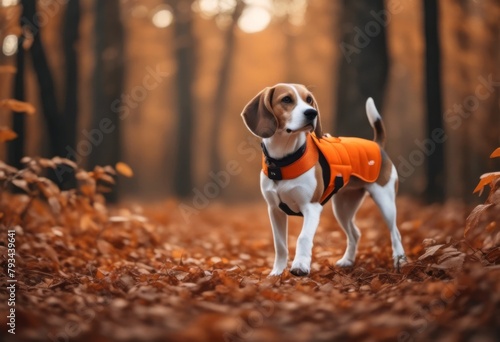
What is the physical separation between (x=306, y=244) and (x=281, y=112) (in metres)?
1.20

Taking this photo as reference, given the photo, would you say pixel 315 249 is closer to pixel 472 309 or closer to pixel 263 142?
pixel 263 142

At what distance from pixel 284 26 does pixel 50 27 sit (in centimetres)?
1123

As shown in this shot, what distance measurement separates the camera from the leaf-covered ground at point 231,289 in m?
2.75

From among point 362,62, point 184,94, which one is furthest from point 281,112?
point 184,94

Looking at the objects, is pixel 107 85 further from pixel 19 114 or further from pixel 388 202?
Result: pixel 388 202

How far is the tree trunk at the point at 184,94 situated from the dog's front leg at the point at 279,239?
46.8ft

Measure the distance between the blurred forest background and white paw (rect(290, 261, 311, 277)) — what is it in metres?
1.89

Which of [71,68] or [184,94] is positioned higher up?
[71,68]

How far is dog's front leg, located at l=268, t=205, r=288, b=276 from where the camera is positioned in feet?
16.3

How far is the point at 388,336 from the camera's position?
104 inches

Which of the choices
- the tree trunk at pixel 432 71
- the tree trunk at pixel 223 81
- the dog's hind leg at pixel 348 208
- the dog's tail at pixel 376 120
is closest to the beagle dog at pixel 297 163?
the dog's hind leg at pixel 348 208

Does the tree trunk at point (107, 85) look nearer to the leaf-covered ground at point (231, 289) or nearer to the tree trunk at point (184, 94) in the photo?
the leaf-covered ground at point (231, 289)

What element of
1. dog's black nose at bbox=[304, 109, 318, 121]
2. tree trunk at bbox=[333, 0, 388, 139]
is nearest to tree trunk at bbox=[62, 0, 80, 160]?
tree trunk at bbox=[333, 0, 388, 139]

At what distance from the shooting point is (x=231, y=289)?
3.90 m
